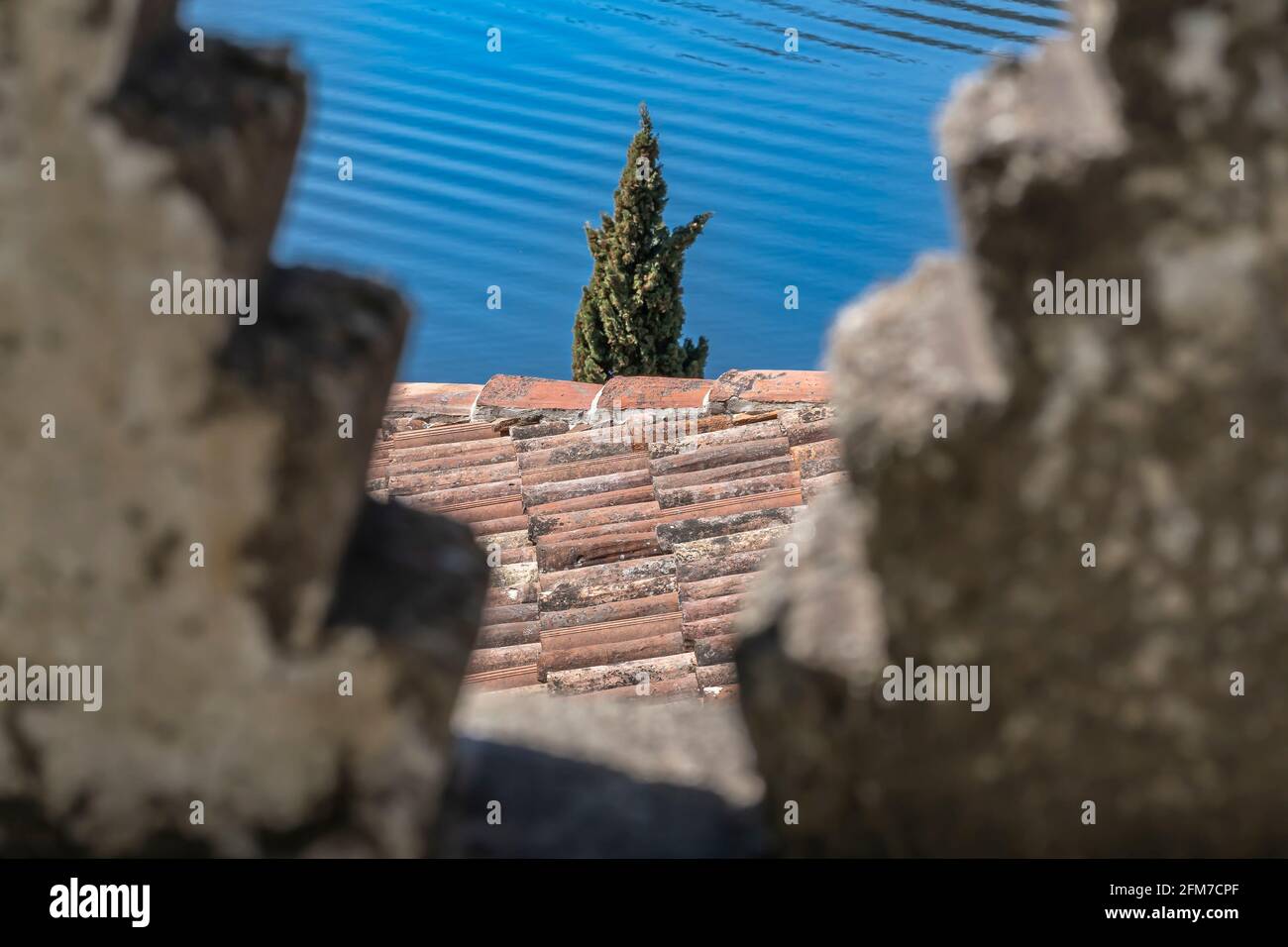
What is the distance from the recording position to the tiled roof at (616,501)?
4582 millimetres

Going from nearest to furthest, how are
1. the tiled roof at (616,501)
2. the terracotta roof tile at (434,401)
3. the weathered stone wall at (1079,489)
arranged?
the weathered stone wall at (1079,489) → the tiled roof at (616,501) → the terracotta roof tile at (434,401)

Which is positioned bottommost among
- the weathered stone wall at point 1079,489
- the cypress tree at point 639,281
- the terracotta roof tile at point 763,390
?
the weathered stone wall at point 1079,489

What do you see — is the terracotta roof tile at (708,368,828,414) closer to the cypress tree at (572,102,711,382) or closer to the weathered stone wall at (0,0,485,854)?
the weathered stone wall at (0,0,485,854)

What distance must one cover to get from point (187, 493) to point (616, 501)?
13.2 feet

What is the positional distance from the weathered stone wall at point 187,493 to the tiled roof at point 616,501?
2920 mm

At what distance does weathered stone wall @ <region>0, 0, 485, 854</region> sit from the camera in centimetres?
126

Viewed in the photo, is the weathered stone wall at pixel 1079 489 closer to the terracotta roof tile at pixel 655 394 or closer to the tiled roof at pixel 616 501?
the tiled roof at pixel 616 501

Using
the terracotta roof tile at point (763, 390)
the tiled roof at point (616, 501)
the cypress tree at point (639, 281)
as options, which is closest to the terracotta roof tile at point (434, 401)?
the tiled roof at point (616, 501)

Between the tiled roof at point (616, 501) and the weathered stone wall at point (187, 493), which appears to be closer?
the weathered stone wall at point (187, 493)

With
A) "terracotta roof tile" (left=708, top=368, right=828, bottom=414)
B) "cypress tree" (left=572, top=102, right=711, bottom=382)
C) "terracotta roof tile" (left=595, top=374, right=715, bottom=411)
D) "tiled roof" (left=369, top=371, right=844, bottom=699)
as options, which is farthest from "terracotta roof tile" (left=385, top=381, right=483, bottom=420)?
"cypress tree" (left=572, top=102, right=711, bottom=382)

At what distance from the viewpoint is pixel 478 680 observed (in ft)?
15.2
